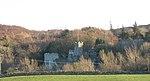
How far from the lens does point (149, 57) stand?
39.8m

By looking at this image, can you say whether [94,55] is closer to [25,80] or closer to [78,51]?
[78,51]

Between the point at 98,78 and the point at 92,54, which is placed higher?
the point at 98,78

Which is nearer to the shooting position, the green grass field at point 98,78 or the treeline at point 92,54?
the green grass field at point 98,78

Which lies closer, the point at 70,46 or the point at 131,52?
the point at 131,52

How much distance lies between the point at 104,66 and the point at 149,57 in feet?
14.8

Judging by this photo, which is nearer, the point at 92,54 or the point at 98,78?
the point at 98,78

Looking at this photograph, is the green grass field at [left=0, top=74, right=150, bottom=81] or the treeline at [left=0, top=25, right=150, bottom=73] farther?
the treeline at [left=0, top=25, right=150, bottom=73]

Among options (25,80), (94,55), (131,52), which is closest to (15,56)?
(94,55)

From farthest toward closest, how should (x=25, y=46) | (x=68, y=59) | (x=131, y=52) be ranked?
(x=25, y=46), (x=68, y=59), (x=131, y=52)

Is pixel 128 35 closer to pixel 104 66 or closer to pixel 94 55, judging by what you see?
pixel 94 55

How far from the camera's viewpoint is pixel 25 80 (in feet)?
75.6

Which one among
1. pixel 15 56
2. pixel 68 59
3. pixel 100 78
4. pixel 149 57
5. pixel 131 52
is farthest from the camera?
pixel 15 56

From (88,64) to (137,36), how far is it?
1856 centimetres

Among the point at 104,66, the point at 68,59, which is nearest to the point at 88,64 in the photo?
the point at 104,66
